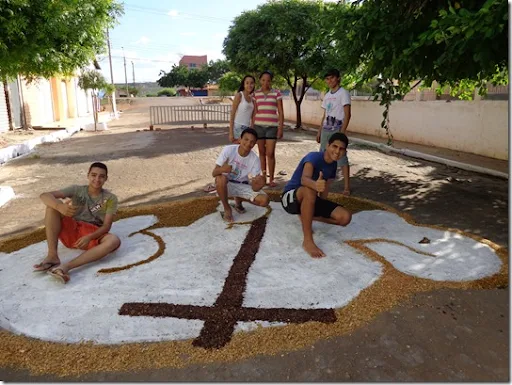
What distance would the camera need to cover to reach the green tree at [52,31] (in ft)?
17.3

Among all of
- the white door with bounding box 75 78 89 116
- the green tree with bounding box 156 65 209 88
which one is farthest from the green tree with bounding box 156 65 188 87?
the white door with bounding box 75 78 89 116

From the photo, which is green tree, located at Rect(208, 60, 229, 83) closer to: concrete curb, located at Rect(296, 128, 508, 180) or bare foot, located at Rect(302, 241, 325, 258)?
concrete curb, located at Rect(296, 128, 508, 180)

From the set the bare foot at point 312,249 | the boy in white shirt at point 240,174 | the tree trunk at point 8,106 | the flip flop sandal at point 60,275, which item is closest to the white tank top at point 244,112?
the boy in white shirt at point 240,174

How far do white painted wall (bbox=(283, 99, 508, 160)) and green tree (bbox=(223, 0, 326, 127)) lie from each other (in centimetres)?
328

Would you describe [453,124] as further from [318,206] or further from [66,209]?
[66,209]

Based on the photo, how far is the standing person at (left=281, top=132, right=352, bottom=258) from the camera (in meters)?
3.62

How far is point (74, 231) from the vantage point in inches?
141

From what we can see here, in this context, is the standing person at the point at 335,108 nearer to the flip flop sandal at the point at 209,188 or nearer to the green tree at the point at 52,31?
the flip flop sandal at the point at 209,188

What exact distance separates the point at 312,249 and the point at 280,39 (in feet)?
45.8

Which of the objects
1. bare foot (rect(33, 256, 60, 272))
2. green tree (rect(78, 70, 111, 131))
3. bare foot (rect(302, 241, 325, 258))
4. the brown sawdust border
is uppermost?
green tree (rect(78, 70, 111, 131))

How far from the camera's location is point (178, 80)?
7825 cm

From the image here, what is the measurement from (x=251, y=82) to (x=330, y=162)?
2282 millimetres

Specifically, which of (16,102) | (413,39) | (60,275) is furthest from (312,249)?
(16,102)

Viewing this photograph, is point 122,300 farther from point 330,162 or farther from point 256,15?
point 256,15
